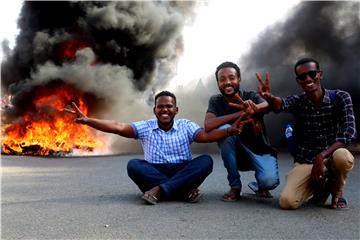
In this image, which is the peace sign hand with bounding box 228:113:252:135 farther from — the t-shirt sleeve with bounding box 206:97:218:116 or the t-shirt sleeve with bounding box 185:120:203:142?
the t-shirt sleeve with bounding box 185:120:203:142

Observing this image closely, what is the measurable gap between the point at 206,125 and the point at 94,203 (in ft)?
3.93

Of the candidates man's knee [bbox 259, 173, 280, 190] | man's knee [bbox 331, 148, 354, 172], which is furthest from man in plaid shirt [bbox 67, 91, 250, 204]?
man's knee [bbox 331, 148, 354, 172]

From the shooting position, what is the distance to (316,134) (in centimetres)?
329

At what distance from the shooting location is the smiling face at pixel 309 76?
10.5ft

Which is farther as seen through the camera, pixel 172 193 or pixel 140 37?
pixel 140 37

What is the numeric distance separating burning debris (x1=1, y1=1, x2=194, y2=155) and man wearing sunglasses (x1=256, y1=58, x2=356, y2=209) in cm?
882

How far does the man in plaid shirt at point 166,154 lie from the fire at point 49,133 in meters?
8.08

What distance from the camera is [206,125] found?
140 inches

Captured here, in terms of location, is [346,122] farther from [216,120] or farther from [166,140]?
[166,140]

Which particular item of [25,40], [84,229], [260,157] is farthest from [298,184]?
[25,40]

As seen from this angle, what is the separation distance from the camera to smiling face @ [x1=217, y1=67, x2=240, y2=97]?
3535 mm

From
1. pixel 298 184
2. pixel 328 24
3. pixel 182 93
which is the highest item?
pixel 328 24

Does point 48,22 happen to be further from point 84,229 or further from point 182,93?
point 84,229

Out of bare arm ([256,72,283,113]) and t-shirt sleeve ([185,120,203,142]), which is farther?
t-shirt sleeve ([185,120,203,142])
